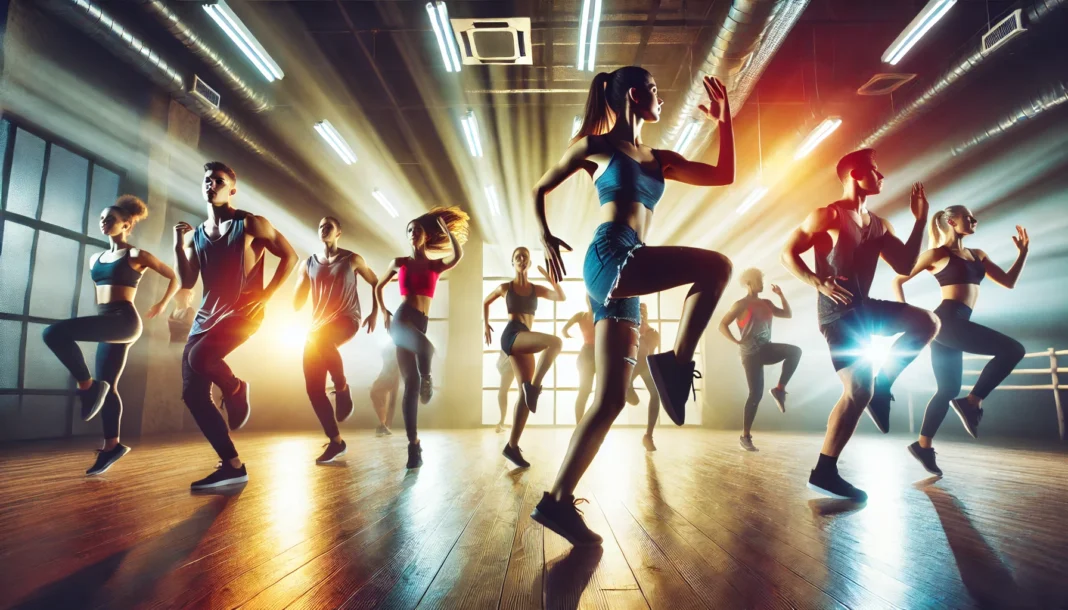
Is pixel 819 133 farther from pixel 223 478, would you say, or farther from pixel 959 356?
pixel 223 478

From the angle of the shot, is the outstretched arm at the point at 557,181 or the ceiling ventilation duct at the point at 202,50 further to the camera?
the ceiling ventilation duct at the point at 202,50

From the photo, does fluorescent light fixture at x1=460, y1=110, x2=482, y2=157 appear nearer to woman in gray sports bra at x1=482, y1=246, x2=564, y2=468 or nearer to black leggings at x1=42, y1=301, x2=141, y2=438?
woman in gray sports bra at x1=482, y1=246, x2=564, y2=468

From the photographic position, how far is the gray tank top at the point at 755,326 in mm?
5555

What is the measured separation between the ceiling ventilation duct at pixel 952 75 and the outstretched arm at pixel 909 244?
344 cm

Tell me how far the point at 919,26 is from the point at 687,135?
2545 mm

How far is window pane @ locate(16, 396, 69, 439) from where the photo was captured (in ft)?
18.2

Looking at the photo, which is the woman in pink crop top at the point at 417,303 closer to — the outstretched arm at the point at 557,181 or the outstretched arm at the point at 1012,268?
the outstretched arm at the point at 557,181

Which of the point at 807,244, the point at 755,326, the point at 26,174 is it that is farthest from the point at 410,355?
the point at 26,174

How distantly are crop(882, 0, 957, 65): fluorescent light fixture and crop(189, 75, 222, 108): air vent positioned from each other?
23.0 feet

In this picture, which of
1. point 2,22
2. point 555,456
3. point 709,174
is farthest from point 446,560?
point 2,22

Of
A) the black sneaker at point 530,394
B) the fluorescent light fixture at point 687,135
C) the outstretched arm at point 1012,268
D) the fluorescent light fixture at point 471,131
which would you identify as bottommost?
the black sneaker at point 530,394

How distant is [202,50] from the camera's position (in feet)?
16.6

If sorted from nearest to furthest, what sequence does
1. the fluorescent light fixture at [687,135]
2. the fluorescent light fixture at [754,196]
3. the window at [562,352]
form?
the fluorescent light fixture at [687,135], the fluorescent light fixture at [754,196], the window at [562,352]

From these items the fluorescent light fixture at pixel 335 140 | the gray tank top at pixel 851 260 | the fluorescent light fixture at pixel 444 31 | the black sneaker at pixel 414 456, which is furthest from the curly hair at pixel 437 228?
the fluorescent light fixture at pixel 335 140
